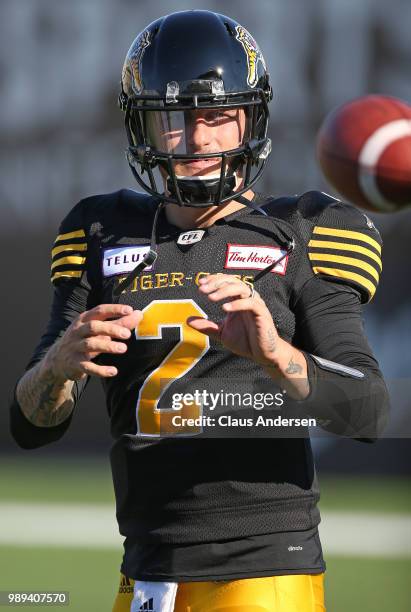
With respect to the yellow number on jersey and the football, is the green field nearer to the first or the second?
the yellow number on jersey

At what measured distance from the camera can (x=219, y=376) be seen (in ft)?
7.91

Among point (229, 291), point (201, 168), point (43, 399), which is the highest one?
point (201, 168)

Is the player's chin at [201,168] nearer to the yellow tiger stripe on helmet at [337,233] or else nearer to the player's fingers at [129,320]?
the yellow tiger stripe on helmet at [337,233]

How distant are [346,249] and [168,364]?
491 millimetres

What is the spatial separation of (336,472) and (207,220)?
3.92 meters

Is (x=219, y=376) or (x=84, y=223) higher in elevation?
(x=84, y=223)

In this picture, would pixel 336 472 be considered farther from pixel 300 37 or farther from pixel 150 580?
pixel 150 580

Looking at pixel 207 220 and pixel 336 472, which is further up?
pixel 207 220

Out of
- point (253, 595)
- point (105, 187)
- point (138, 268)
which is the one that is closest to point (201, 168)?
point (138, 268)

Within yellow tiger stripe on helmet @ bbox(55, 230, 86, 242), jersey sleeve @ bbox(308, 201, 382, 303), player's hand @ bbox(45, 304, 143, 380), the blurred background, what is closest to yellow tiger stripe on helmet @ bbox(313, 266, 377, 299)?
jersey sleeve @ bbox(308, 201, 382, 303)

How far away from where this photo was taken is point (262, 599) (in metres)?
2.25

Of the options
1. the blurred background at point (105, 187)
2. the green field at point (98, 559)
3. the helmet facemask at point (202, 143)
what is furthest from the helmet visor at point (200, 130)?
the blurred background at point (105, 187)

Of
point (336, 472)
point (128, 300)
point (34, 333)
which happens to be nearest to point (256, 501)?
point (128, 300)

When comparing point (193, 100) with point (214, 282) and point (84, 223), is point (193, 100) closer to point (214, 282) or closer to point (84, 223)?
point (84, 223)
